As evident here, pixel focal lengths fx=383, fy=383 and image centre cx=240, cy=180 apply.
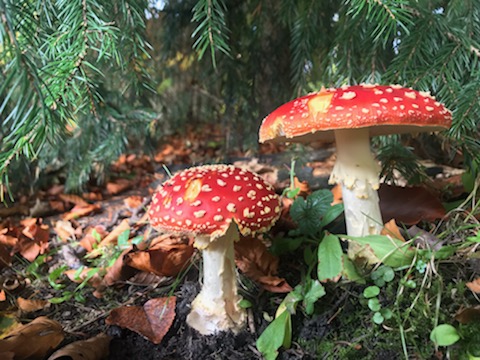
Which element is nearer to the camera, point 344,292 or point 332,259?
point 332,259

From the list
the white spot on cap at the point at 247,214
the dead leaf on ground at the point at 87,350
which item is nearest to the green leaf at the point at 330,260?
the white spot on cap at the point at 247,214

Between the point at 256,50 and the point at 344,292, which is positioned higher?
the point at 256,50

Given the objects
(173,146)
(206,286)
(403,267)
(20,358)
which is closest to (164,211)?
(206,286)

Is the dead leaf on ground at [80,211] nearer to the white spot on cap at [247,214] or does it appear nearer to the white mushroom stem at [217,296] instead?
the white mushroom stem at [217,296]

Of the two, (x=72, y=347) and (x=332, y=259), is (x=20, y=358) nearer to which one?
(x=72, y=347)

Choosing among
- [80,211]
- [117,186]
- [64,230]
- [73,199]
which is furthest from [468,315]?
[117,186]

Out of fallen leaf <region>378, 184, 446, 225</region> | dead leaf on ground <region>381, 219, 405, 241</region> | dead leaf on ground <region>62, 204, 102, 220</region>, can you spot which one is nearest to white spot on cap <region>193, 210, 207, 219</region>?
dead leaf on ground <region>381, 219, 405, 241</region>
